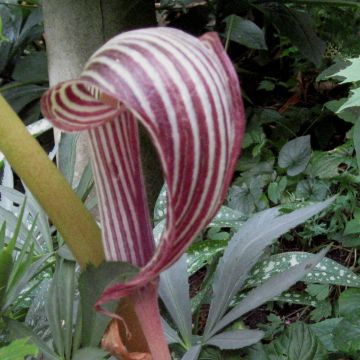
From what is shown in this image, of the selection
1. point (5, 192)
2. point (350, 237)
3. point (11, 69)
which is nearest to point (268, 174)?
point (350, 237)

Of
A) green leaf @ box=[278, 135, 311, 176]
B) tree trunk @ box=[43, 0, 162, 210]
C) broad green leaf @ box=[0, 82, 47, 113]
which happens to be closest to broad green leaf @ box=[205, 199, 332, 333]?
tree trunk @ box=[43, 0, 162, 210]

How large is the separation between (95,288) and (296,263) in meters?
0.36

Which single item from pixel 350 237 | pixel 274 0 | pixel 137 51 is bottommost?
pixel 350 237

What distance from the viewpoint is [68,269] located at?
0.68m

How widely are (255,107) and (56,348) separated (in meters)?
1.24

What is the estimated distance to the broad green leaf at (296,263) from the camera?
31.7 inches

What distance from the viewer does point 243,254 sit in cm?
72

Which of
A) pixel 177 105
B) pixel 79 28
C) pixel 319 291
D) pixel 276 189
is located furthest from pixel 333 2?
pixel 177 105

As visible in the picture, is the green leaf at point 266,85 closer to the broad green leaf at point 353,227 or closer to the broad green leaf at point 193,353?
the broad green leaf at point 353,227

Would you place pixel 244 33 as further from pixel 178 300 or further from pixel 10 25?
pixel 178 300

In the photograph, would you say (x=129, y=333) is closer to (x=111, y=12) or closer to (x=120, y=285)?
(x=120, y=285)

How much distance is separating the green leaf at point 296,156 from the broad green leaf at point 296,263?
612 millimetres

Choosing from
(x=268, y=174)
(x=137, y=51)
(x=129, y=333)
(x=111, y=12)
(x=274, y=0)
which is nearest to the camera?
(x=137, y=51)

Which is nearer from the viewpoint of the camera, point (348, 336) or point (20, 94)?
point (348, 336)
